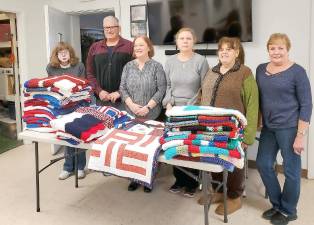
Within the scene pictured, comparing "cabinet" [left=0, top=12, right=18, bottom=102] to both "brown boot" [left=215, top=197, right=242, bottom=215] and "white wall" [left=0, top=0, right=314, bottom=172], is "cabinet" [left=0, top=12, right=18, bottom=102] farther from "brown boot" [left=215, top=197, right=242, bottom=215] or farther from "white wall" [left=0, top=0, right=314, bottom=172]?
"brown boot" [left=215, top=197, right=242, bottom=215]

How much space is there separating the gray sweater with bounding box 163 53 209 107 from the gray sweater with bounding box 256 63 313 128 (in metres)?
0.49

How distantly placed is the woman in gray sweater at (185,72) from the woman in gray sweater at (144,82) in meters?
0.08

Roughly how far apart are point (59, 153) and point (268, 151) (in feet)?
9.06

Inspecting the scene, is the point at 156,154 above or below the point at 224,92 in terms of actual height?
below

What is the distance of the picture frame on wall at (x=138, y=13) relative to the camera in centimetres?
402

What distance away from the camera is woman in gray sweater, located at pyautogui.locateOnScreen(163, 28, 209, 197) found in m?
2.64

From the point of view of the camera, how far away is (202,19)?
A: 3518mm

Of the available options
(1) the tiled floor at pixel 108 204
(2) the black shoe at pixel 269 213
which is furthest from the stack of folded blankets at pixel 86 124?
(2) the black shoe at pixel 269 213

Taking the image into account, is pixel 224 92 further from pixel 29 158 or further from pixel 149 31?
pixel 29 158

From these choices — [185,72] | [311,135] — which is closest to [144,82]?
[185,72]

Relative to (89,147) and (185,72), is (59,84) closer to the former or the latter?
(89,147)

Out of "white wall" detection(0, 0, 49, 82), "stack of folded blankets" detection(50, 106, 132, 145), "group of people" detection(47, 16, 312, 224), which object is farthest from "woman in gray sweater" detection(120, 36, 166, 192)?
"white wall" detection(0, 0, 49, 82)

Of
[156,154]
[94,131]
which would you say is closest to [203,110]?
[156,154]

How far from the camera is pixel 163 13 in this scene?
12.3 ft
